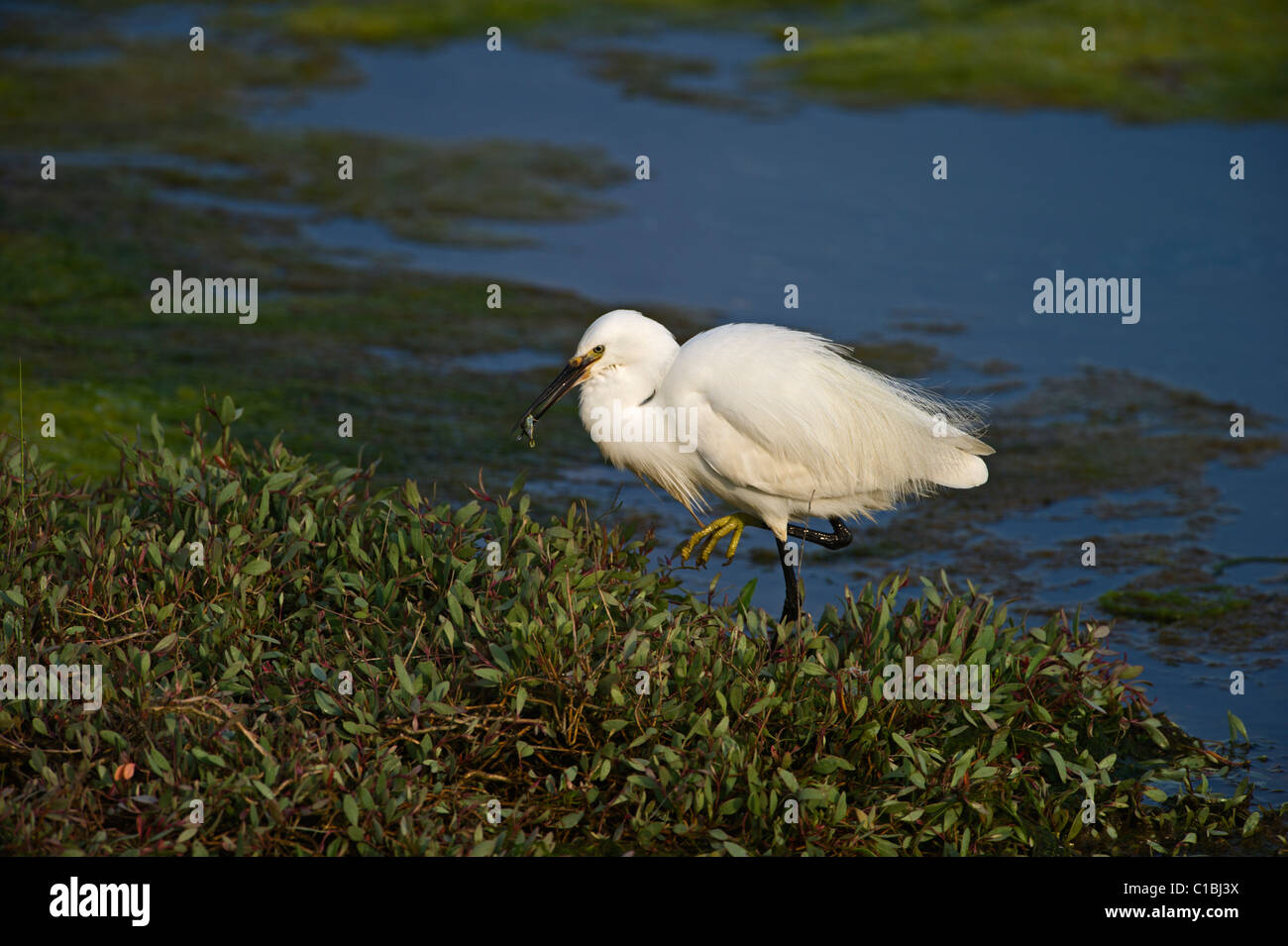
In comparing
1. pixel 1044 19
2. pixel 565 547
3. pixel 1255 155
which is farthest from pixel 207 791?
pixel 1044 19

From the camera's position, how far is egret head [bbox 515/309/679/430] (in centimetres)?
616

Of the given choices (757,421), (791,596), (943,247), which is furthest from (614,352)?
(943,247)

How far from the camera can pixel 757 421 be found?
6125mm

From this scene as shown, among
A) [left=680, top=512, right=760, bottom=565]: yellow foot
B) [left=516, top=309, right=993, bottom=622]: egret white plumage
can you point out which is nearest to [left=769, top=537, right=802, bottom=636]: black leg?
[left=516, top=309, right=993, bottom=622]: egret white plumage

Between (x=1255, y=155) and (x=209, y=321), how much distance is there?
11.1 meters

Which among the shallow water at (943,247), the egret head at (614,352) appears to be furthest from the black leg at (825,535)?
the egret head at (614,352)

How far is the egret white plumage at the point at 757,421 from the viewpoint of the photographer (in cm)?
615

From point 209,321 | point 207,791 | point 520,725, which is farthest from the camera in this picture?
point 209,321

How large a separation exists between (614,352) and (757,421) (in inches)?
26.3

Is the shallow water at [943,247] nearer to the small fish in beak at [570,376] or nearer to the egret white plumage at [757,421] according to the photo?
the egret white plumage at [757,421]

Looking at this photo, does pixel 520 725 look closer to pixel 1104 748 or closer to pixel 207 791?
pixel 207 791

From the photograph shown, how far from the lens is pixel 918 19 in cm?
2084

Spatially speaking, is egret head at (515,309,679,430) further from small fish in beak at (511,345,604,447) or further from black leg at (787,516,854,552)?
black leg at (787,516,854,552)

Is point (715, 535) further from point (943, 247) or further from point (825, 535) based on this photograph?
point (943, 247)
